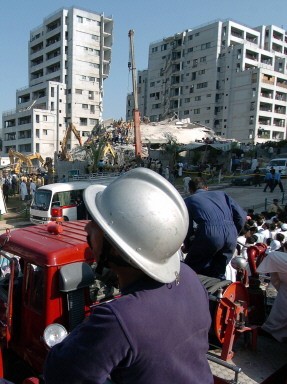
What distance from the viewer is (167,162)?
33531mm

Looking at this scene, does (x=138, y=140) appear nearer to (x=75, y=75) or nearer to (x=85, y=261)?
(x=85, y=261)

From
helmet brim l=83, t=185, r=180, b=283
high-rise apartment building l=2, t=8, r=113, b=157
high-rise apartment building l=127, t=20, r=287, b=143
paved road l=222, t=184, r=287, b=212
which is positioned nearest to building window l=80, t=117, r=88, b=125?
high-rise apartment building l=2, t=8, r=113, b=157

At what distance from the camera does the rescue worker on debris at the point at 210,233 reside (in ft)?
10.5

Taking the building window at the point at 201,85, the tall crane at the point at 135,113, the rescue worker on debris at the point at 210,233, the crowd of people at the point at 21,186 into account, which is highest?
the building window at the point at 201,85

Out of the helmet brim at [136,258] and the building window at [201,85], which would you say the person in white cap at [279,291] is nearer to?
the helmet brim at [136,258]

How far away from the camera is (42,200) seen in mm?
14805

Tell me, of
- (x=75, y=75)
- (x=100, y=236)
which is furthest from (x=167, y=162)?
(x=75, y=75)

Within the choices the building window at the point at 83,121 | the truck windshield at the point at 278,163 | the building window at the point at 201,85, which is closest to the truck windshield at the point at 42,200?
the truck windshield at the point at 278,163

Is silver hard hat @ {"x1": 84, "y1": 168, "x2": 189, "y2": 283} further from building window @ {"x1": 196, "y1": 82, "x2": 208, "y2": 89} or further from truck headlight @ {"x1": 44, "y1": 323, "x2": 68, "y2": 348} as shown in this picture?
building window @ {"x1": 196, "y1": 82, "x2": 208, "y2": 89}

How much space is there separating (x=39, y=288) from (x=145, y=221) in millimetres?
1952

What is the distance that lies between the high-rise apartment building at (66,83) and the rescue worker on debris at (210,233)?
5924cm

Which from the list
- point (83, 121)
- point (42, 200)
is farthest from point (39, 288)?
point (83, 121)

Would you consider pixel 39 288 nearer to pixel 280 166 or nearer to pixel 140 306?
pixel 140 306

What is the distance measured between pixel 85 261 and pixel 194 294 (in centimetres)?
171
